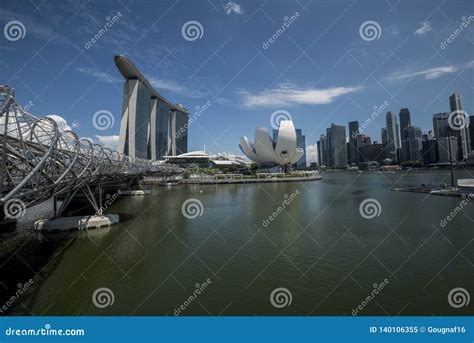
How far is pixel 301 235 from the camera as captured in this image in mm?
9906

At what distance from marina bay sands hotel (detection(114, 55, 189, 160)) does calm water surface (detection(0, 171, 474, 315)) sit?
145ft

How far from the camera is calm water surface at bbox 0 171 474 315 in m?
5.30

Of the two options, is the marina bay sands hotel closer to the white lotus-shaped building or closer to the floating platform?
the white lotus-shaped building

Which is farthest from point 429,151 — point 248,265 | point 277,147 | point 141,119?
point 248,265

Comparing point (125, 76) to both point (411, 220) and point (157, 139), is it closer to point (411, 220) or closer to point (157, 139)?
point (157, 139)

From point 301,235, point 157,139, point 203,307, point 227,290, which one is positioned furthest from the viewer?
point 157,139

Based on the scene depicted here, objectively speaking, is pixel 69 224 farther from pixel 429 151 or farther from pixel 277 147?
pixel 429 151

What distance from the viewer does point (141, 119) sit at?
199 feet

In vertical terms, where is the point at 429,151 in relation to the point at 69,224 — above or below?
above

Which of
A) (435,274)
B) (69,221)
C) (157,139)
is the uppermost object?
(157,139)

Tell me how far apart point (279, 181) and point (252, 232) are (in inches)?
1153

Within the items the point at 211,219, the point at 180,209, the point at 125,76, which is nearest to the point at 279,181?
the point at 180,209

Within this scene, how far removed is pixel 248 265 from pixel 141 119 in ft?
195

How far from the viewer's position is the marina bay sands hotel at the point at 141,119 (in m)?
56.4
